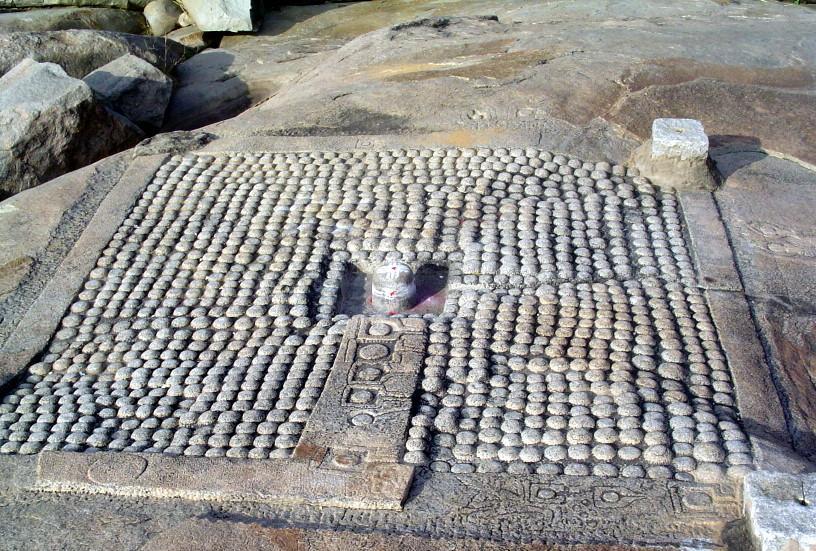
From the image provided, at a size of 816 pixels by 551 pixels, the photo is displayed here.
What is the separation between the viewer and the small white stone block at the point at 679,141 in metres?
6.29

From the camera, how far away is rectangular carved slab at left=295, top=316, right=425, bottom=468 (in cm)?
419

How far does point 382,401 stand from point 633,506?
1.29 m

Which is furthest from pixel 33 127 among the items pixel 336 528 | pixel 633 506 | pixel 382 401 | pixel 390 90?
pixel 633 506

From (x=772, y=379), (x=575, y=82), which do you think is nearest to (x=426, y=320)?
(x=772, y=379)

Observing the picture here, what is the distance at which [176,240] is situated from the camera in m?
6.12

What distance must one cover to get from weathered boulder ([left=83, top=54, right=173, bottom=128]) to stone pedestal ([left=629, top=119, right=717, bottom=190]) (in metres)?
4.86

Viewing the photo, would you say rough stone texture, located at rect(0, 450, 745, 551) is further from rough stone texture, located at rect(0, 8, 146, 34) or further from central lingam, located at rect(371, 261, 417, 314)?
rough stone texture, located at rect(0, 8, 146, 34)

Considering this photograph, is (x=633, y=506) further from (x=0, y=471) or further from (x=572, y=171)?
(x=572, y=171)

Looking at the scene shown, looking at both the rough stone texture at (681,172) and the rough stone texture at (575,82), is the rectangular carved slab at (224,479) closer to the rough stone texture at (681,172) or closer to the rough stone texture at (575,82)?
the rough stone texture at (681,172)

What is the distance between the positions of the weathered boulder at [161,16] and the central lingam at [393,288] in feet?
25.4

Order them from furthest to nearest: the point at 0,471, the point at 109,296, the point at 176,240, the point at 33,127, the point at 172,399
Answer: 1. the point at 33,127
2. the point at 176,240
3. the point at 109,296
4. the point at 172,399
5. the point at 0,471

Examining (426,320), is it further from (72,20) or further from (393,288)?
(72,20)

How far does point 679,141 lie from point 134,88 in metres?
5.20

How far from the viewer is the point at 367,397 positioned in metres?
4.52
